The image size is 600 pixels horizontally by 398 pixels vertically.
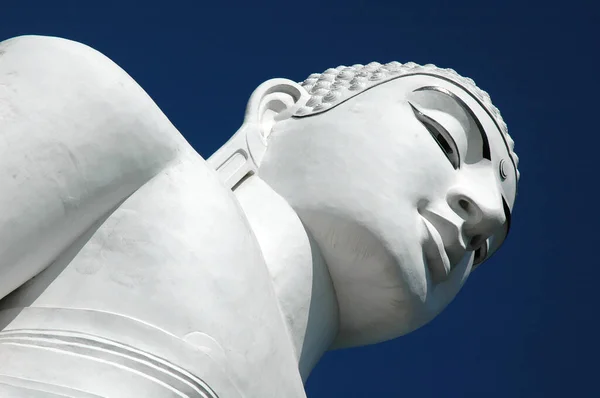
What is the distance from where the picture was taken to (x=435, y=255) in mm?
4656

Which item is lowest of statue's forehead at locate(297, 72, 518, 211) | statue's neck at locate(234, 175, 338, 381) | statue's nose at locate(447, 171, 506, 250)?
statue's neck at locate(234, 175, 338, 381)

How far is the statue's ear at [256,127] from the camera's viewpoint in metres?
4.74

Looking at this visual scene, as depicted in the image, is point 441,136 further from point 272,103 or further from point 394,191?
point 272,103

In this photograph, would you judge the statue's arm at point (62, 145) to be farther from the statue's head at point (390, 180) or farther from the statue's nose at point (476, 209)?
the statue's nose at point (476, 209)

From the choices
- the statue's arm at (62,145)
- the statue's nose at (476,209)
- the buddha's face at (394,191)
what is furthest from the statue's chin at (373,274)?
the statue's arm at (62,145)

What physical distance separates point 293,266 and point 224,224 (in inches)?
21.5

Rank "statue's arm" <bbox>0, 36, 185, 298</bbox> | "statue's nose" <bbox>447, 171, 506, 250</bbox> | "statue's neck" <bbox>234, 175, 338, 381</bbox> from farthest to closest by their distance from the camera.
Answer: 1. "statue's nose" <bbox>447, 171, 506, 250</bbox>
2. "statue's neck" <bbox>234, 175, 338, 381</bbox>
3. "statue's arm" <bbox>0, 36, 185, 298</bbox>

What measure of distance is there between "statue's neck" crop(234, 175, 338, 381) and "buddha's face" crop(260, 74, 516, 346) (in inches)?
2.1

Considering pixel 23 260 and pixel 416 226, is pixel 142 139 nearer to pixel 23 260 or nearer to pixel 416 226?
pixel 23 260

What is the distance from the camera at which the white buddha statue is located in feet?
12.1

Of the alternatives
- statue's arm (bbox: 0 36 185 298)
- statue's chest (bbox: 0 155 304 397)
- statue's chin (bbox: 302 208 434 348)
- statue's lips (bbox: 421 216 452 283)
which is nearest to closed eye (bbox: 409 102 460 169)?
statue's lips (bbox: 421 216 452 283)

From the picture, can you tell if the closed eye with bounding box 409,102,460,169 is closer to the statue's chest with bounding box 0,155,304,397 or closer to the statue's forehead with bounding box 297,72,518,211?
the statue's forehead with bounding box 297,72,518,211

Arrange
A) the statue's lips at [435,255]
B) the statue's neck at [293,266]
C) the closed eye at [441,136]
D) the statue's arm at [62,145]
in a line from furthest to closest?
the closed eye at [441,136], the statue's lips at [435,255], the statue's neck at [293,266], the statue's arm at [62,145]

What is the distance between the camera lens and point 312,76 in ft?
17.8
